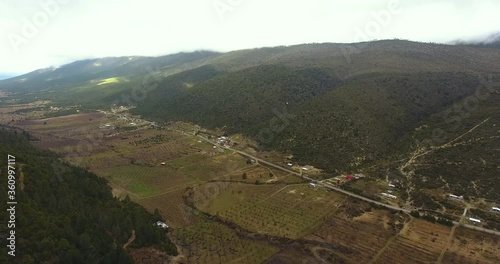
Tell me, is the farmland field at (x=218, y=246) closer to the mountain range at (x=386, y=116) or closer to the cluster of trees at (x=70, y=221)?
the cluster of trees at (x=70, y=221)

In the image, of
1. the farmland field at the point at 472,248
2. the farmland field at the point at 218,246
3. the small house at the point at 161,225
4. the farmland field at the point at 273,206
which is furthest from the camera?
the farmland field at the point at 273,206

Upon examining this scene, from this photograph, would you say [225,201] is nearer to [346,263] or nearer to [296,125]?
[346,263]

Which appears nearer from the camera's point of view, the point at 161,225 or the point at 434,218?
the point at 161,225

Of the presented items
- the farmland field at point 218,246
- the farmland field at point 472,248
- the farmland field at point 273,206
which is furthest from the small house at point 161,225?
the farmland field at point 472,248

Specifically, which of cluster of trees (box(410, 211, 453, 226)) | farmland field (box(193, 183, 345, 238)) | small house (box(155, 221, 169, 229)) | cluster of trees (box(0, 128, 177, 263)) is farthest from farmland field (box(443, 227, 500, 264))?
small house (box(155, 221, 169, 229))

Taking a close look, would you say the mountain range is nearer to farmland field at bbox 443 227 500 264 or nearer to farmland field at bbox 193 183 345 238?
farmland field at bbox 443 227 500 264

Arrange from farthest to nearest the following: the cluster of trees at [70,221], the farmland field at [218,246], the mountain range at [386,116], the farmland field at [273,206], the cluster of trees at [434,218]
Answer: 1. the mountain range at [386,116]
2. the farmland field at [273,206]
3. the cluster of trees at [434,218]
4. the farmland field at [218,246]
5. the cluster of trees at [70,221]

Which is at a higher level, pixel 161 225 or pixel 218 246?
pixel 161 225

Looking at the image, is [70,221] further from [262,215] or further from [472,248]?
[472,248]

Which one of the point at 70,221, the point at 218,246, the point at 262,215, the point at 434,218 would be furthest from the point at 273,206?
the point at 70,221
